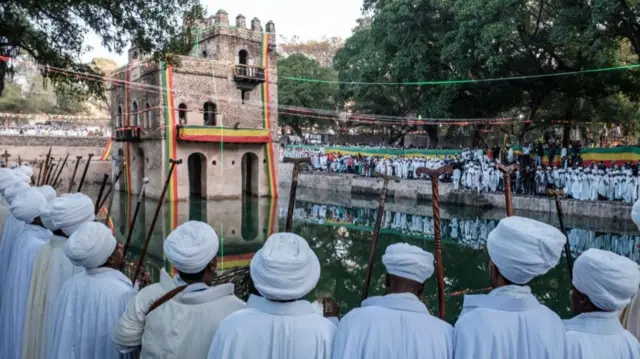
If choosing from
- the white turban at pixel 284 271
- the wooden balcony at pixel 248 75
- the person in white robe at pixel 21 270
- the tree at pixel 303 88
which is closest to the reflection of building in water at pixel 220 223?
the wooden balcony at pixel 248 75

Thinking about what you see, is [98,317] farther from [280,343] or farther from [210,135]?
[210,135]

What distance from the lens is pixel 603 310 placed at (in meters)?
2.13

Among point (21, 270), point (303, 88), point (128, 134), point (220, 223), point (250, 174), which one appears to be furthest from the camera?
point (303, 88)

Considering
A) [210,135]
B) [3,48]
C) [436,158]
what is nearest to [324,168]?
[436,158]

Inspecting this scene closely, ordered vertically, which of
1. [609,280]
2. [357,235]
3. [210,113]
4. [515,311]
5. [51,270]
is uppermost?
[210,113]

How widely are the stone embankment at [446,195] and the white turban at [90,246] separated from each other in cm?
1647

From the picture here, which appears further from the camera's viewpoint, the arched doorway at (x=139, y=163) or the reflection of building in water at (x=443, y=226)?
the arched doorway at (x=139, y=163)

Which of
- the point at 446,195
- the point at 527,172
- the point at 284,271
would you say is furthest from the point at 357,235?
the point at 284,271

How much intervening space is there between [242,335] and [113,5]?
731cm

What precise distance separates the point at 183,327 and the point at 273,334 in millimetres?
500

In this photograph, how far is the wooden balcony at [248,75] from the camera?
75.0 ft

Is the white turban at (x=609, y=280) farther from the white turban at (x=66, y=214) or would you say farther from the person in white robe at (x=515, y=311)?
the white turban at (x=66, y=214)

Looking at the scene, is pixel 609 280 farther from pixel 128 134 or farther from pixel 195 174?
pixel 195 174

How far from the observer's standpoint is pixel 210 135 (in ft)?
71.3
